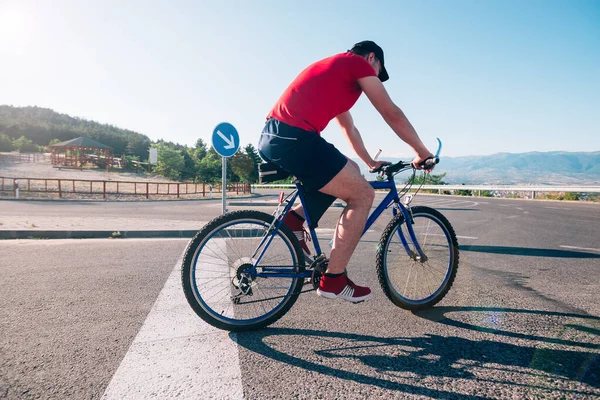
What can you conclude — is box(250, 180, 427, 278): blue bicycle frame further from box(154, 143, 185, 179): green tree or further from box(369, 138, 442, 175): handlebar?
box(154, 143, 185, 179): green tree

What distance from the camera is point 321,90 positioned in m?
2.43

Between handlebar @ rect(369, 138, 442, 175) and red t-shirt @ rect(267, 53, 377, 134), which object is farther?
handlebar @ rect(369, 138, 442, 175)

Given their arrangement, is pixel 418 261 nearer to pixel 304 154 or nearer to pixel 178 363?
pixel 304 154


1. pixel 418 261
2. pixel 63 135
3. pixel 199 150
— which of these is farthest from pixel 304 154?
pixel 63 135

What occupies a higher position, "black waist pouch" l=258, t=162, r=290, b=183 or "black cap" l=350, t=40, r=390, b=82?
"black cap" l=350, t=40, r=390, b=82

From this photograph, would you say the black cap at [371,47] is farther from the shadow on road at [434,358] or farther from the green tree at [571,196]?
the green tree at [571,196]

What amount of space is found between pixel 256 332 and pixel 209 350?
39cm

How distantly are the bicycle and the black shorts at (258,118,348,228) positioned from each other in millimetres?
149

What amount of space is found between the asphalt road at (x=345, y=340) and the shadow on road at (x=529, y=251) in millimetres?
1209

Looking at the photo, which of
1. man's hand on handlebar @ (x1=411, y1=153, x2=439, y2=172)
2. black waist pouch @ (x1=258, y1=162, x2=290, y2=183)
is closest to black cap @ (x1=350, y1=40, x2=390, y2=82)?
man's hand on handlebar @ (x1=411, y1=153, x2=439, y2=172)

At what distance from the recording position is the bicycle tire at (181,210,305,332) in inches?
94.2

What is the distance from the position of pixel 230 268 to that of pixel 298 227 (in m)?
0.58

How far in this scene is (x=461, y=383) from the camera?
176cm

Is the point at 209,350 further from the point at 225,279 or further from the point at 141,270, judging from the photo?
the point at 141,270
